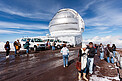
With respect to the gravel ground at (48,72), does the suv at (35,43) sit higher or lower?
higher

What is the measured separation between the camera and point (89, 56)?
4.21 meters

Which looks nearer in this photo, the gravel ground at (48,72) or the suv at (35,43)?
the gravel ground at (48,72)

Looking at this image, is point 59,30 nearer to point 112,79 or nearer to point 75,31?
point 75,31

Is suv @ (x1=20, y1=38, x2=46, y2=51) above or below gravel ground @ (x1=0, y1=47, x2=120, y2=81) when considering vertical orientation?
above

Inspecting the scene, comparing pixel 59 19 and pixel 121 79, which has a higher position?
pixel 59 19

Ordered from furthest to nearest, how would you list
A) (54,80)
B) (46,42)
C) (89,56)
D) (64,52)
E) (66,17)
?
1. (66,17)
2. (46,42)
3. (64,52)
4. (89,56)
5. (54,80)

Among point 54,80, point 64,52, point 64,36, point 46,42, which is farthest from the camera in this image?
point 64,36

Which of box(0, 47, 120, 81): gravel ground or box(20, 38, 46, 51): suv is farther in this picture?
box(20, 38, 46, 51): suv

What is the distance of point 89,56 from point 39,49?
9852 millimetres

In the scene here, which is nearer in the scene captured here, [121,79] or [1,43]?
[121,79]

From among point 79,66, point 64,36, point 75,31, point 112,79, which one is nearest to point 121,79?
point 112,79

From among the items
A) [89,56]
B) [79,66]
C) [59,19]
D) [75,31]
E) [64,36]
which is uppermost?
[59,19]

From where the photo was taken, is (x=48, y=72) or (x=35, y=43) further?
(x=35, y=43)

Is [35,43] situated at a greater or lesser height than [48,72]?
greater
